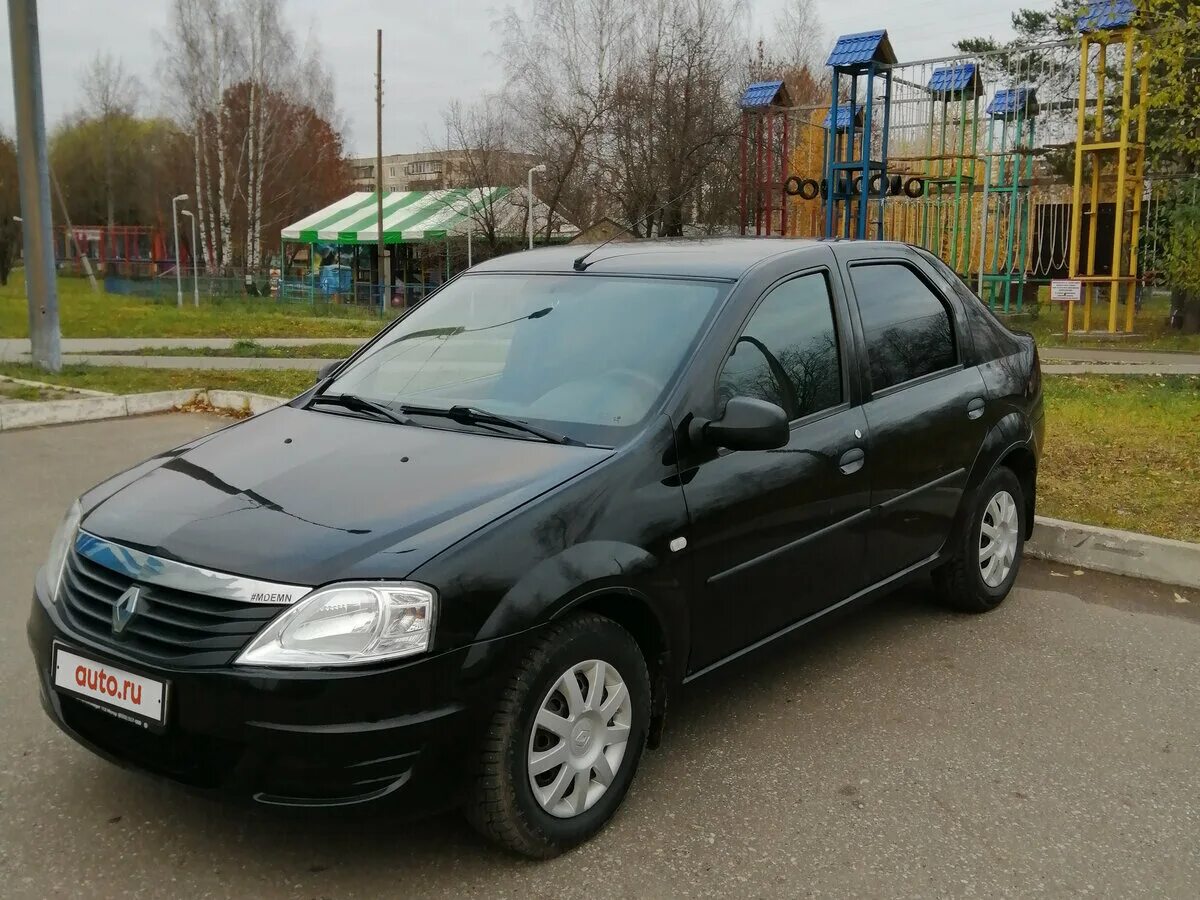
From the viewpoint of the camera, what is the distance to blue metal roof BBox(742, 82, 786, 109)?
75.0 ft

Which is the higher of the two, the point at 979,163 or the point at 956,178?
the point at 979,163

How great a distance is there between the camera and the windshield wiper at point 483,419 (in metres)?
3.40

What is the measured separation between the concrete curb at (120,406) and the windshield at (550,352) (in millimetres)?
5644

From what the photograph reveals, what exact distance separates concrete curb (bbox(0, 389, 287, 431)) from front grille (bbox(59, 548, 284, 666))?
268 inches

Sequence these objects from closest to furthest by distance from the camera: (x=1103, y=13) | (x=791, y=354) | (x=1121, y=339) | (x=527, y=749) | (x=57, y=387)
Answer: (x=527, y=749) → (x=791, y=354) → (x=57, y=387) → (x=1103, y=13) → (x=1121, y=339)

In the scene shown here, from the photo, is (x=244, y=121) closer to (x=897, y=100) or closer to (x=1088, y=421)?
(x=897, y=100)

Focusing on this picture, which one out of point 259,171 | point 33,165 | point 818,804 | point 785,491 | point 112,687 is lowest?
point 818,804

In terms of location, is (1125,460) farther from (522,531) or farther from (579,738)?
(522,531)

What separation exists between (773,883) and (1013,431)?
2.85 metres

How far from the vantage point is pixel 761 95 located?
23000 mm

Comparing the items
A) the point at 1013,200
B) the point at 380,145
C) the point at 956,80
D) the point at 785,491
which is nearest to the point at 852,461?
the point at 785,491

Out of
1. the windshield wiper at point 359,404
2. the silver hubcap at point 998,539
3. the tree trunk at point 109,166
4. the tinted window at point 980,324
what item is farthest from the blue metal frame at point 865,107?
the tree trunk at point 109,166

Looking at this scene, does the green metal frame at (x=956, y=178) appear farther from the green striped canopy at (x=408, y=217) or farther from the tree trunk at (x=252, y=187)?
the tree trunk at (x=252, y=187)

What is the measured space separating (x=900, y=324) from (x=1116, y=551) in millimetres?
2144
